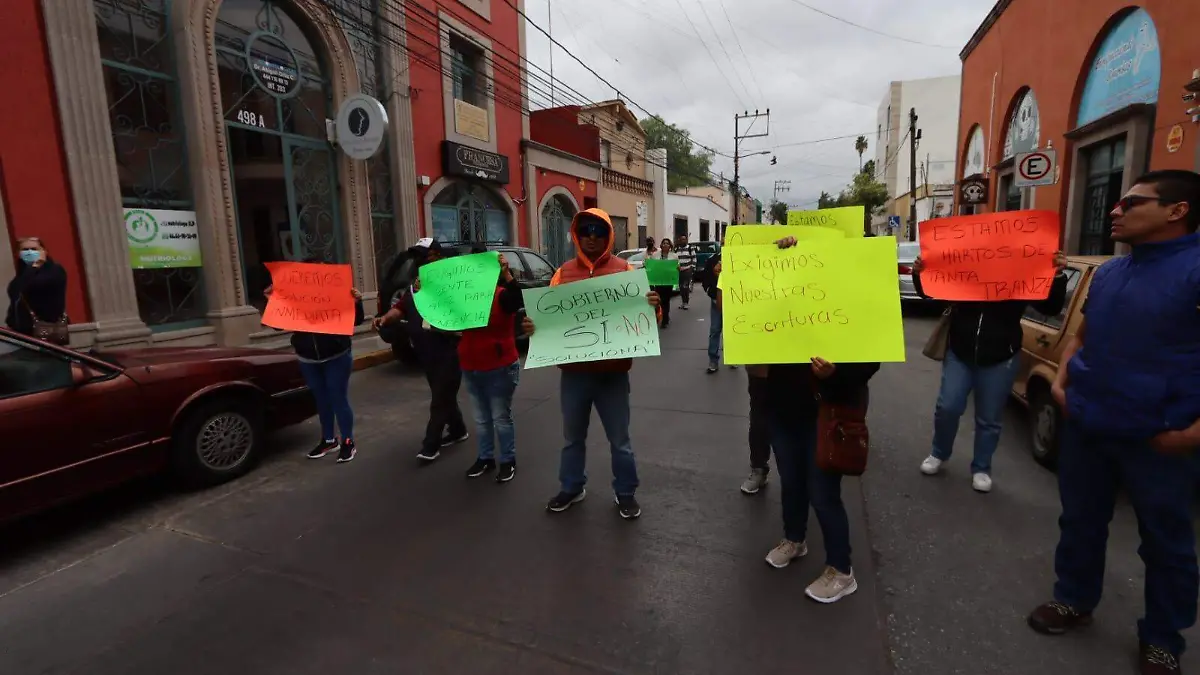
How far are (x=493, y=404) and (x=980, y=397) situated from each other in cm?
327

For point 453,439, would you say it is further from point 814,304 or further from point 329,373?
point 814,304

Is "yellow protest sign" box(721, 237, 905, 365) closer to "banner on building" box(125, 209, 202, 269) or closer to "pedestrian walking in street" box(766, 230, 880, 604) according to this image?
"pedestrian walking in street" box(766, 230, 880, 604)

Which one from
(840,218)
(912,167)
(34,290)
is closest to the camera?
(840,218)

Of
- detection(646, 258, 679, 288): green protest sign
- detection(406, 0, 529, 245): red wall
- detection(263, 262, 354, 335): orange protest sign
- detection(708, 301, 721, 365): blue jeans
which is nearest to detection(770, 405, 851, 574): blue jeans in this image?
detection(263, 262, 354, 335): orange protest sign

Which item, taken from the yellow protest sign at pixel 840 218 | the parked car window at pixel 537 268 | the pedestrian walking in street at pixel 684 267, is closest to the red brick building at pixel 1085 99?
the pedestrian walking in street at pixel 684 267

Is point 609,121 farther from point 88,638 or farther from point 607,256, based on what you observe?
point 88,638

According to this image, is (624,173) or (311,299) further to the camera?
(624,173)

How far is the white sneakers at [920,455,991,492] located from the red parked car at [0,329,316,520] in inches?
Answer: 196

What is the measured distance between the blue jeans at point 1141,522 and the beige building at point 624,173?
2094cm

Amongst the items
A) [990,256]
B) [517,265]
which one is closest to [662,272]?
[517,265]

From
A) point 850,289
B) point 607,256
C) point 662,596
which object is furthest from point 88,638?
point 850,289

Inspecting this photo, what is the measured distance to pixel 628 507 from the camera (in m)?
3.62

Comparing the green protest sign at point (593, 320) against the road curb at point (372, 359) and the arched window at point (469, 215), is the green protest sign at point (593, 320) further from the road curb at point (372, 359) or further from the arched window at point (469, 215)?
the arched window at point (469, 215)

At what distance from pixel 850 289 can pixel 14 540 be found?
195 inches
